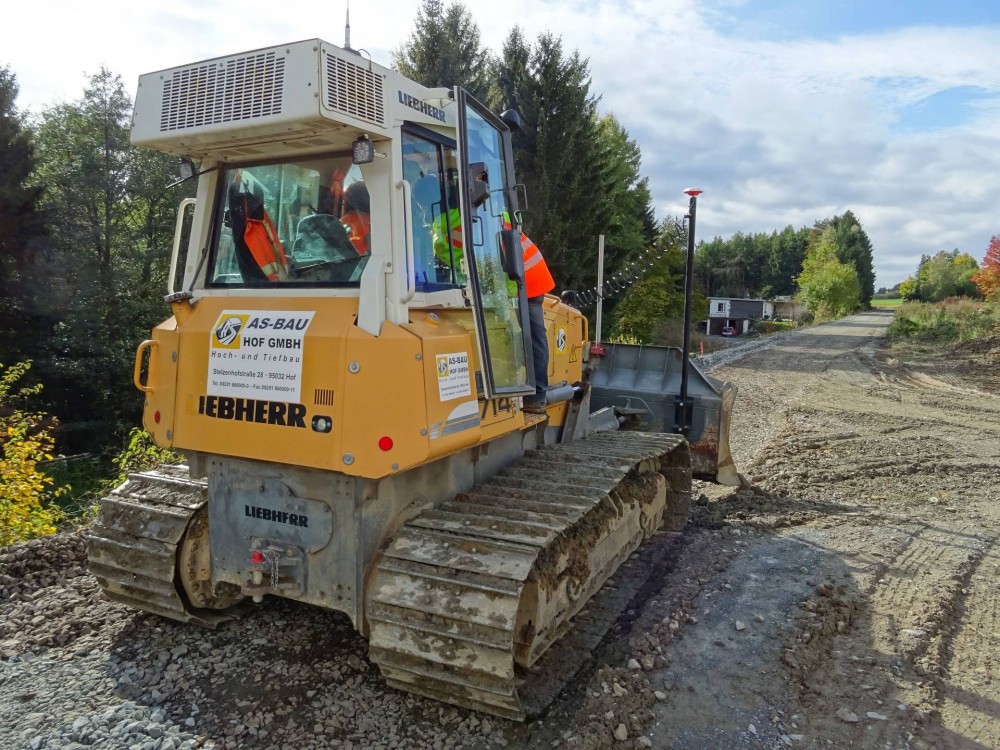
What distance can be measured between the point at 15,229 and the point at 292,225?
1811 centimetres

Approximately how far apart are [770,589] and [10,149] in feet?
68.0

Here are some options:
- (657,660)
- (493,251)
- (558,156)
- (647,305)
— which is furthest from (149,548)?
(647,305)

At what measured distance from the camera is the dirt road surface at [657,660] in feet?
11.0

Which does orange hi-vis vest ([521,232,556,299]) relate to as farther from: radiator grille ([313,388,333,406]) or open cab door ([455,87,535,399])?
radiator grille ([313,388,333,406])

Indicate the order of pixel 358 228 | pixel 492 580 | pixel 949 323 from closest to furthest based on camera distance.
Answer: pixel 492 580 → pixel 358 228 → pixel 949 323

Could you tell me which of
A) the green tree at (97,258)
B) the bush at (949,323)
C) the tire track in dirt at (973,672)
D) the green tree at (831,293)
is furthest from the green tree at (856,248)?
the tire track in dirt at (973,672)

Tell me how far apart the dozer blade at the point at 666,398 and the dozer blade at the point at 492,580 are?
2.96 m

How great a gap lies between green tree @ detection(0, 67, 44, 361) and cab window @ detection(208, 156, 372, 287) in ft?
53.8

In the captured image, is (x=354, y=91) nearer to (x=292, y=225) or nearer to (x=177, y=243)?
(x=292, y=225)

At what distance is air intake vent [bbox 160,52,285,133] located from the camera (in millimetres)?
3094

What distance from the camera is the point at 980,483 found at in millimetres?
8367

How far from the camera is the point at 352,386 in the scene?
3.19m

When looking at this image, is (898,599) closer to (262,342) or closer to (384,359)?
(384,359)

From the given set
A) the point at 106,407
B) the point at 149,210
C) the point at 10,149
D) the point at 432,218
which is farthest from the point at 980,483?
the point at 10,149
